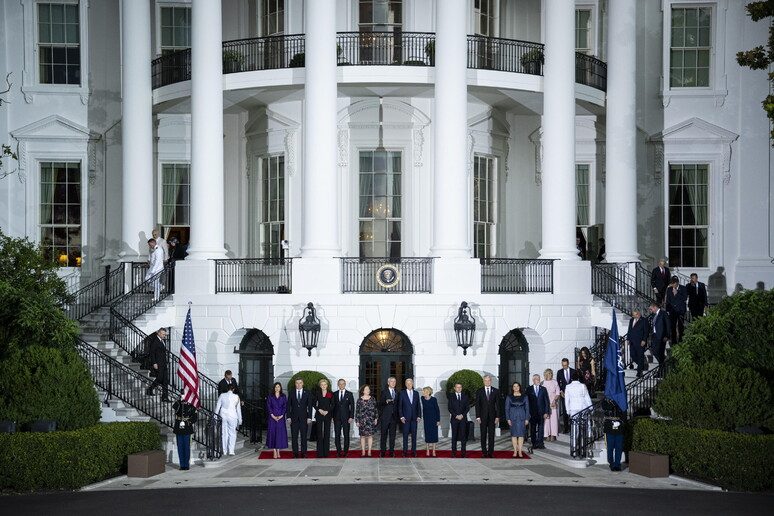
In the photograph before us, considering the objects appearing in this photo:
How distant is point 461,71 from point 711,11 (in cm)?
997

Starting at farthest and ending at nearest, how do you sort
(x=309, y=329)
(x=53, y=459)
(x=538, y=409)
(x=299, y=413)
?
(x=309, y=329)
(x=538, y=409)
(x=299, y=413)
(x=53, y=459)

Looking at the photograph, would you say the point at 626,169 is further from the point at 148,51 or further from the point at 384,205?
the point at 148,51

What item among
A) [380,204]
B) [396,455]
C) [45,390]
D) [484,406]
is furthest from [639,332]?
[45,390]

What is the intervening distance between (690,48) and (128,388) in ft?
64.8

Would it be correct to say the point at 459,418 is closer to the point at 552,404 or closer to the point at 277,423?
the point at 552,404

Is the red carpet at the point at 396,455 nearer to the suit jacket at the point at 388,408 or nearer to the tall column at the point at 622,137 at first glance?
the suit jacket at the point at 388,408

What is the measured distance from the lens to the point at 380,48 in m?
32.3

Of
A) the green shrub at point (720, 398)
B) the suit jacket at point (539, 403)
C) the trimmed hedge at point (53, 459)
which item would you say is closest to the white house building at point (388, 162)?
the suit jacket at point (539, 403)

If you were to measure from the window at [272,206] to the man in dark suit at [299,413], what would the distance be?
900cm

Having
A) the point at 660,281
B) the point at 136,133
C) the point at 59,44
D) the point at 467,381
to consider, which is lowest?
the point at 467,381

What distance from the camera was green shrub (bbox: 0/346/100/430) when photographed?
70.9ft

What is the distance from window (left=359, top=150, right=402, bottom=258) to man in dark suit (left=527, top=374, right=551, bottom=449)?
337 inches

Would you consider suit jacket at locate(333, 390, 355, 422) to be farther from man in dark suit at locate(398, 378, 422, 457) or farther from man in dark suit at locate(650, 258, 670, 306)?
man in dark suit at locate(650, 258, 670, 306)

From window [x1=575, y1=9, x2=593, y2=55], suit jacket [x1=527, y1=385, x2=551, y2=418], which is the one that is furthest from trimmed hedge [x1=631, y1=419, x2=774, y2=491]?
window [x1=575, y1=9, x2=593, y2=55]
